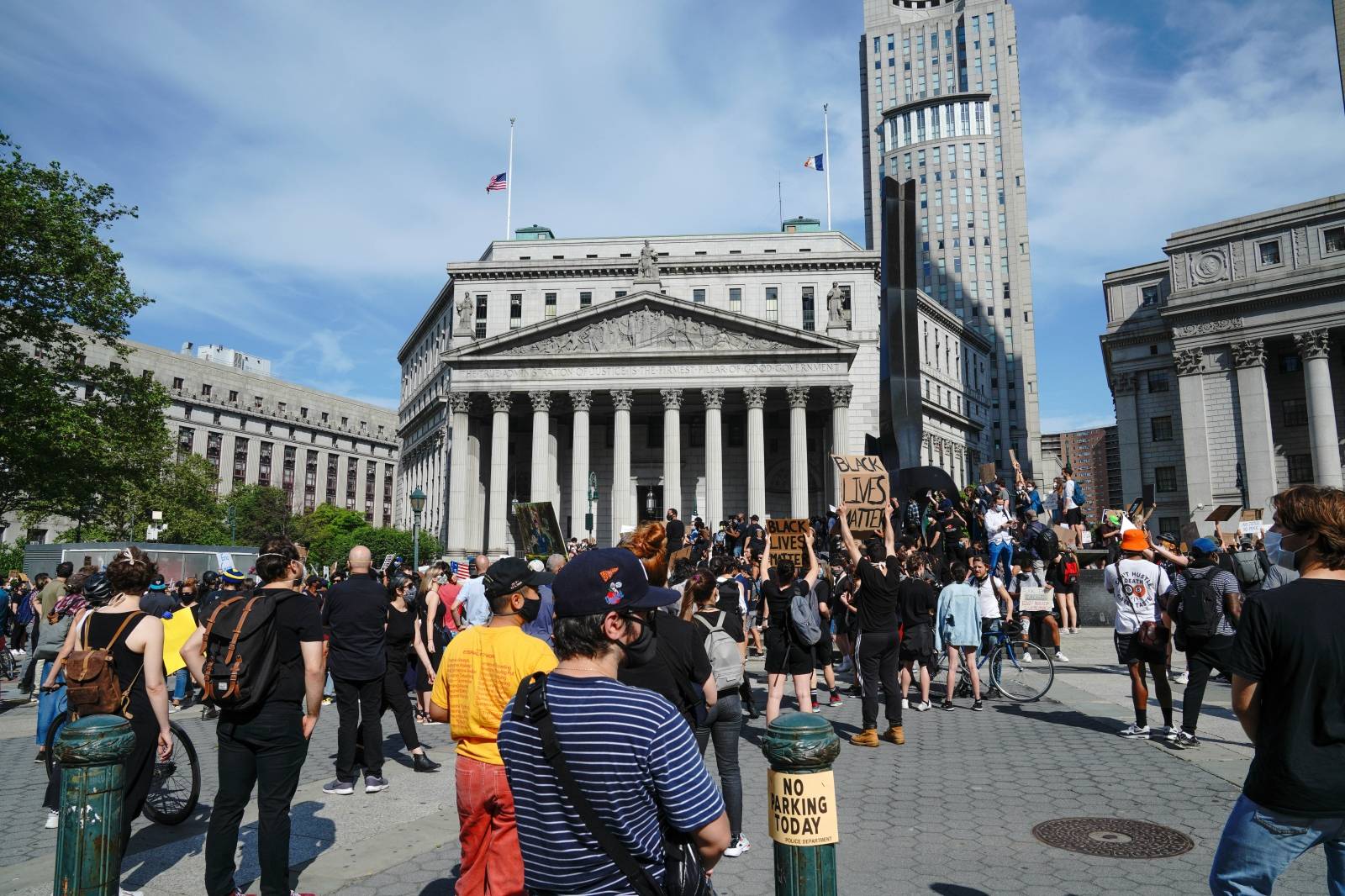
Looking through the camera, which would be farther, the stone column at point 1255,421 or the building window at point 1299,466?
the building window at point 1299,466

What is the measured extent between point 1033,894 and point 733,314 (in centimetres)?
4633

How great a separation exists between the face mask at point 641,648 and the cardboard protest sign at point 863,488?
43.5ft

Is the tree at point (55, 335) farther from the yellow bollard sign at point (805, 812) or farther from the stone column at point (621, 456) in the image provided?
the yellow bollard sign at point (805, 812)

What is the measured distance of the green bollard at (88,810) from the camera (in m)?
3.88

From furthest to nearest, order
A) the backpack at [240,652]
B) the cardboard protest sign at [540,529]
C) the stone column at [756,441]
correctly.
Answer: the stone column at [756,441] < the cardboard protest sign at [540,529] < the backpack at [240,652]

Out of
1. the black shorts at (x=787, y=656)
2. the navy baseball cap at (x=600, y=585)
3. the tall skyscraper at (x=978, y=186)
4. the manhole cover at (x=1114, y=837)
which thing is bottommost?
the manhole cover at (x=1114, y=837)

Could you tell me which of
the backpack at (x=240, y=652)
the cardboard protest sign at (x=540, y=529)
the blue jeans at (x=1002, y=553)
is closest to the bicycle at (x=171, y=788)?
the backpack at (x=240, y=652)

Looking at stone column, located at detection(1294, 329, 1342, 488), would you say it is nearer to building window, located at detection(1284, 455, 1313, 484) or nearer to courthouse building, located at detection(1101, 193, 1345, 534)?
Result: courthouse building, located at detection(1101, 193, 1345, 534)

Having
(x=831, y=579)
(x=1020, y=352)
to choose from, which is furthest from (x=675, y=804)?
(x=1020, y=352)

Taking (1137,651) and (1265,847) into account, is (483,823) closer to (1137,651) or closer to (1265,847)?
(1265,847)

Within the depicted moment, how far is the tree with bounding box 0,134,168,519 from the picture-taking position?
2695 centimetres

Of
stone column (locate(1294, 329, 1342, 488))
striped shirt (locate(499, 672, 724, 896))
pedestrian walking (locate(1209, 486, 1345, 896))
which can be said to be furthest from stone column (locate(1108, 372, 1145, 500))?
striped shirt (locate(499, 672, 724, 896))

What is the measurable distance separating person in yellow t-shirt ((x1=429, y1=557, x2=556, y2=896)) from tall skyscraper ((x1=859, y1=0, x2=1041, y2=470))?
107183 millimetres

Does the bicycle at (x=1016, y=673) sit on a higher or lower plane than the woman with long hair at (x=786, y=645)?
lower
